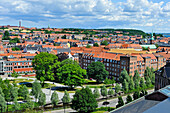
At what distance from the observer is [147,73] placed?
287ft

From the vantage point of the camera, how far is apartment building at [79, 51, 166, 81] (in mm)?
89875

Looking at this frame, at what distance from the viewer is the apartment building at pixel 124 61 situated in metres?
89.9

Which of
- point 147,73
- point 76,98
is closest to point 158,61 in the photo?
point 147,73

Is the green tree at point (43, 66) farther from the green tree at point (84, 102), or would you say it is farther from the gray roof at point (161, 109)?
the gray roof at point (161, 109)

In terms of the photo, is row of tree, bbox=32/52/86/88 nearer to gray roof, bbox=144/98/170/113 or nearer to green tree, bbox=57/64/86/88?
green tree, bbox=57/64/86/88

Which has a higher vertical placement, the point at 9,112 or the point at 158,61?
the point at 158,61

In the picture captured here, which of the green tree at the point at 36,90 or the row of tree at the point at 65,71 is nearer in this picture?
the green tree at the point at 36,90

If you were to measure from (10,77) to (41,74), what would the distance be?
27.3 meters

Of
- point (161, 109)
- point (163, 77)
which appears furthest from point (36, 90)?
point (161, 109)

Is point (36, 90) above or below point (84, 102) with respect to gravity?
below

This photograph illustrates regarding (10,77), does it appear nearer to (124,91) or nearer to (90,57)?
(90,57)

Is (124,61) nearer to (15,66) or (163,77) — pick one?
(163,77)

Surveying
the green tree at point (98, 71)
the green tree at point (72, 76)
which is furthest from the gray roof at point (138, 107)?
the green tree at point (98, 71)

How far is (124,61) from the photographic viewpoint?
90.2 m
